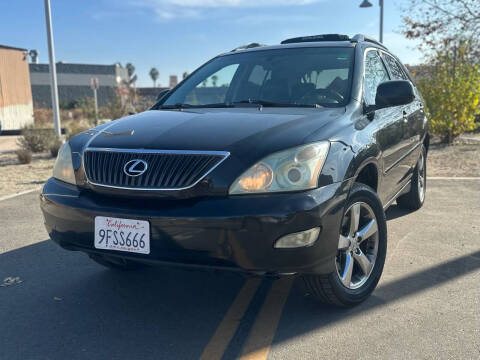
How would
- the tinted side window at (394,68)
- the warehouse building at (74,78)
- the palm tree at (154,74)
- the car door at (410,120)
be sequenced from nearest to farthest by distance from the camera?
the car door at (410,120) < the tinted side window at (394,68) < the warehouse building at (74,78) < the palm tree at (154,74)

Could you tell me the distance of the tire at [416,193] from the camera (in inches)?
211

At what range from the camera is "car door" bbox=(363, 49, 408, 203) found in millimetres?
3598

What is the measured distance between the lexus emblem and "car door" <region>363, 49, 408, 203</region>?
1690 millimetres

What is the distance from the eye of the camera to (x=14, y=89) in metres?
28.6

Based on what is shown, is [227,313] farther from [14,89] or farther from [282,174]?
[14,89]

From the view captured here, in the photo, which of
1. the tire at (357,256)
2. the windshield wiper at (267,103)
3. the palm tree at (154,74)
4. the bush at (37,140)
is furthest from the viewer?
the palm tree at (154,74)

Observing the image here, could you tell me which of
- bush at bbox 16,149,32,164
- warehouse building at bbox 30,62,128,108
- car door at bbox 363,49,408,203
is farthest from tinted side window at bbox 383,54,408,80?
warehouse building at bbox 30,62,128,108

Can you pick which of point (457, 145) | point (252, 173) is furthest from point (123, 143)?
point (457, 145)

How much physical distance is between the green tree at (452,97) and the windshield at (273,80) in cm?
763

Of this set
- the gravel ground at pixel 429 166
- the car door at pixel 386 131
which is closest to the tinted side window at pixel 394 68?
the car door at pixel 386 131

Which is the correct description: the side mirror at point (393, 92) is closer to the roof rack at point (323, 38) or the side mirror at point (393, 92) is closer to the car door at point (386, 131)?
the car door at point (386, 131)

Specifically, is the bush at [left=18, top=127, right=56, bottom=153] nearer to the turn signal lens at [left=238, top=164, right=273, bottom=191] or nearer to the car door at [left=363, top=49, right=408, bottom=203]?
the car door at [left=363, top=49, right=408, bottom=203]

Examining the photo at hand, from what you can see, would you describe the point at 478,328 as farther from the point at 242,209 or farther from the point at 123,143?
the point at 123,143

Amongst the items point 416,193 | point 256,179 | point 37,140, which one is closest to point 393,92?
point 256,179
